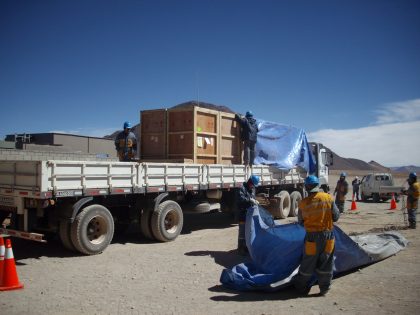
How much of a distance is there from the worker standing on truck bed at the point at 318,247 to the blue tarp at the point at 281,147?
296 inches

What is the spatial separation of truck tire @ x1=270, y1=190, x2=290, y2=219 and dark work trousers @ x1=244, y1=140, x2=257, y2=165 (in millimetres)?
2232

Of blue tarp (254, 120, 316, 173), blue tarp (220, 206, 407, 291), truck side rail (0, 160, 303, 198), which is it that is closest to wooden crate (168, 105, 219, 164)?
truck side rail (0, 160, 303, 198)

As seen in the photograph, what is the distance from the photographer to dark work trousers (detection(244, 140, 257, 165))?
13125mm

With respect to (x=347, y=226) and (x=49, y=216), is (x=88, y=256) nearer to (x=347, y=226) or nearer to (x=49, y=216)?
(x=49, y=216)

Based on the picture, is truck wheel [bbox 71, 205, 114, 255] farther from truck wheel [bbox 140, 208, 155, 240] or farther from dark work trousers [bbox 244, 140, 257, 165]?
dark work trousers [bbox 244, 140, 257, 165]

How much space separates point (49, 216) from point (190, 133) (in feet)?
15.8

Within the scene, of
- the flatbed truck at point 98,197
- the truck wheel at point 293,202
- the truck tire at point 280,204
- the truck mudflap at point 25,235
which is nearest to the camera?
the truck mudflap at point 25,235

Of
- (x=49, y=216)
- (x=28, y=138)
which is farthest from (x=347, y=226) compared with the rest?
(x=28, y=138)

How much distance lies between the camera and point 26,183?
7652 mm

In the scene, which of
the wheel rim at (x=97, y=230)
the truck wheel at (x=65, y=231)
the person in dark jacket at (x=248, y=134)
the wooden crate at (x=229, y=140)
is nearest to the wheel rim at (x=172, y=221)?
the wheel rim at (x=97, y=230)

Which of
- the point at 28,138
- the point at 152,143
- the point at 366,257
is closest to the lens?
the point at 366,257

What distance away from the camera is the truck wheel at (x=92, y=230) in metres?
7.97

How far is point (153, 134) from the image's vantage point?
12453mm

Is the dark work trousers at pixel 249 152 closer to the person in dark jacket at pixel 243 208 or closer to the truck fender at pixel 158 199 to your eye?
the truck fender at pixel 158 199
